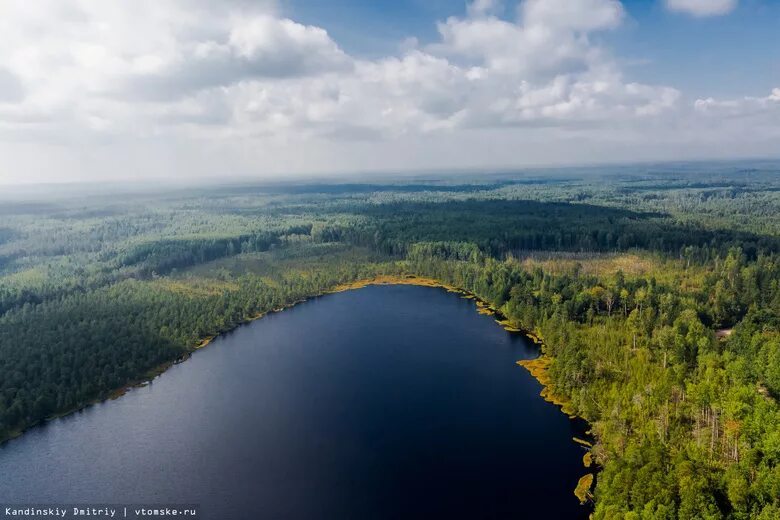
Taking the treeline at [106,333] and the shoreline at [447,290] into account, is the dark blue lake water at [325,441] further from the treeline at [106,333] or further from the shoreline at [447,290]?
the treeline at [106,333]

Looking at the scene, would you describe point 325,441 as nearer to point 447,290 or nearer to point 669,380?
point 669,380

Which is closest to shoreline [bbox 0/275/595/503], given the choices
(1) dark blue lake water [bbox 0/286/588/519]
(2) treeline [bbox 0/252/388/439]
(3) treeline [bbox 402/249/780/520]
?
(2) treeline [bbox 0/252/388/439]

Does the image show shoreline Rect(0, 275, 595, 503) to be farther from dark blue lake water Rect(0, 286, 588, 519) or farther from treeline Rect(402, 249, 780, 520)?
treeline Rect(402, 249, 780, 520)

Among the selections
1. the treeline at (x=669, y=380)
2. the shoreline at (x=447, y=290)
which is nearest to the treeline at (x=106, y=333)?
the shoreline at (x=447, y=290)

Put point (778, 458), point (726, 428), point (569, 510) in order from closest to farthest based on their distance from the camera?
point (778, 458)
point (569, 510)
point (726, 428)

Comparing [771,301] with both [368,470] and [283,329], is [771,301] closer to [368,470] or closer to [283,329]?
[368,470]

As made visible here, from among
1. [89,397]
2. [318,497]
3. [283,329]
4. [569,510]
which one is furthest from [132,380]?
[569,510]

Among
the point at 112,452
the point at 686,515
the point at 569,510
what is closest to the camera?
the point at 686,515
